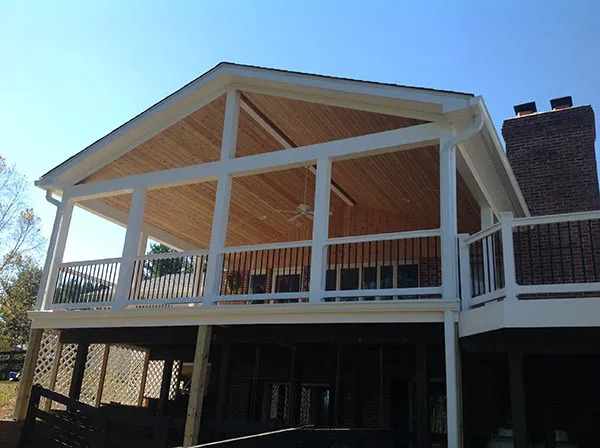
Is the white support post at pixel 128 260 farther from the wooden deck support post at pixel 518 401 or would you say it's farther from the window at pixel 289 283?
the wooden deck support post at pixel 518 401

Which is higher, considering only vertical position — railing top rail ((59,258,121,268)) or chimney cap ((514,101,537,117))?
chimney cap ((514,101,537,117))

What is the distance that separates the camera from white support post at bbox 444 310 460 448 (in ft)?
20.4

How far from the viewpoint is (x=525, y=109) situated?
1370 cm

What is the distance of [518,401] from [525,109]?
9721mm

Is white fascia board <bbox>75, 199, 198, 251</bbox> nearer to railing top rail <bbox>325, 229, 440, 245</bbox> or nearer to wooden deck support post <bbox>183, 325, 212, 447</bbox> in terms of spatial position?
wooden deck support post <bbox>183, 325, 212, 447</bbox>

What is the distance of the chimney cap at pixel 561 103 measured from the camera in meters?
13.2

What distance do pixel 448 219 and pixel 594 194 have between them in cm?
639

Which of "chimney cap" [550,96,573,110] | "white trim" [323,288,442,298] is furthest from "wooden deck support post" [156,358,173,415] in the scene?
"chimney cap" [550,96,573,110]

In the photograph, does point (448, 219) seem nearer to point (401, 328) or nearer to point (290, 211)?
point (401, 328)

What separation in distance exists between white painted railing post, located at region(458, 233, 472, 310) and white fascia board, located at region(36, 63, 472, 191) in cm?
174

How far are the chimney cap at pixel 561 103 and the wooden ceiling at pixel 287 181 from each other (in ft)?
13.5

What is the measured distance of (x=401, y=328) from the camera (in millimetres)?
Result: 7418

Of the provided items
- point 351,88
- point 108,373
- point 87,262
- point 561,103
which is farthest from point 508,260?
point 108,373

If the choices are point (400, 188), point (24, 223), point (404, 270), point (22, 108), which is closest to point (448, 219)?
point (400, 188)
